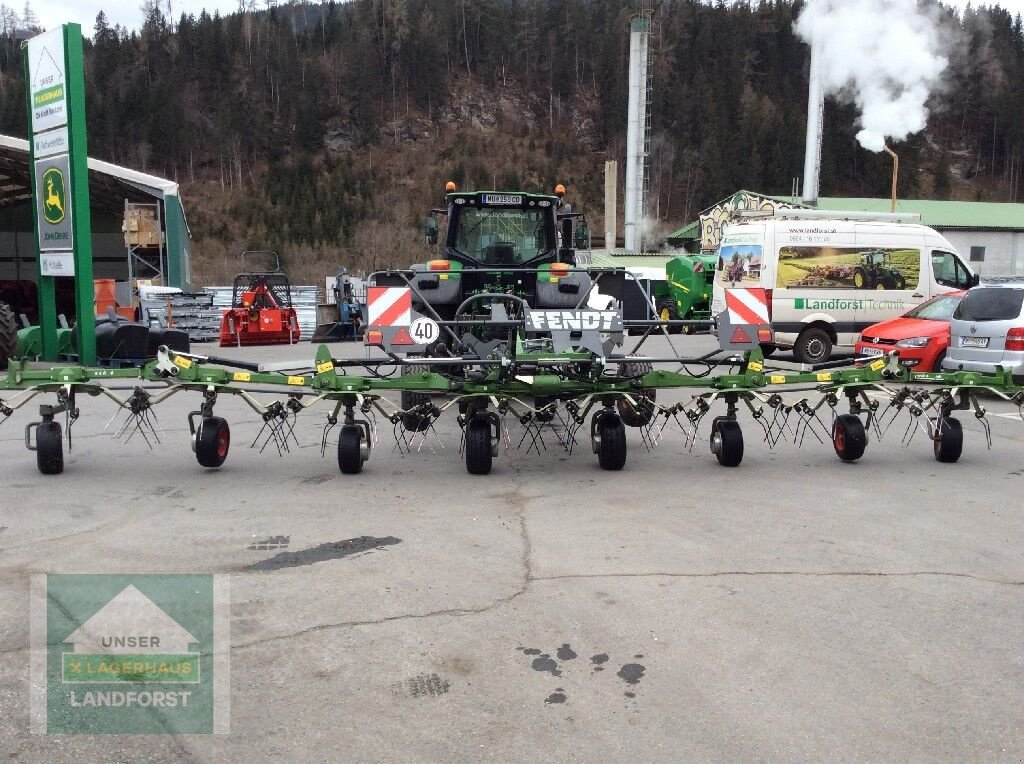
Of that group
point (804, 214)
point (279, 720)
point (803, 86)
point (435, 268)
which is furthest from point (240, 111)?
point (279, 720)

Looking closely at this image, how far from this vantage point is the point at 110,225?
36.1 m

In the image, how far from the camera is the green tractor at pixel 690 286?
3017cm

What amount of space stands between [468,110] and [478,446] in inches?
3149

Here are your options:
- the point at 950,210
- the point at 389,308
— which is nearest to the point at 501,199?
the point at 389,308

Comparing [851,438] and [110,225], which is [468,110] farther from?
[851,438]

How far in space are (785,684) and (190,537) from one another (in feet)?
12.5

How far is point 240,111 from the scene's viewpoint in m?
→ 79.4

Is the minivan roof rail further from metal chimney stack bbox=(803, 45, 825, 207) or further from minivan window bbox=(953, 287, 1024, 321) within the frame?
metal chimney stack bbox=(803, 45, 825, 207)

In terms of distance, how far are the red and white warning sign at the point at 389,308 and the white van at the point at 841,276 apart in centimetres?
1137

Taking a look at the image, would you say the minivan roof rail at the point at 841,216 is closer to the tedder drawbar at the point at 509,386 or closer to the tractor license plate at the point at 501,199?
the tractor license plate at the point at 501,199

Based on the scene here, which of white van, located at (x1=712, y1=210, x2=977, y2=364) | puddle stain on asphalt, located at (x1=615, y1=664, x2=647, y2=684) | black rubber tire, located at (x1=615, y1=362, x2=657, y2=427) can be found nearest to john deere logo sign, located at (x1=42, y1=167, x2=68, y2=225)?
black rubber tire, located at (x1=615, y1=362, x2=657, y2=427)

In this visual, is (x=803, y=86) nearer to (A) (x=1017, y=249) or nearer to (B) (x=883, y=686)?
(A) (x=1017, y=249)

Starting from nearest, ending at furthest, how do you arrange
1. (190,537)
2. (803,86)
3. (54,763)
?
(54,763) → (190,537) → (803,86)

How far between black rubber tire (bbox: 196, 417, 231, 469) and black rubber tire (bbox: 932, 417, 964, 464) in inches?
248
